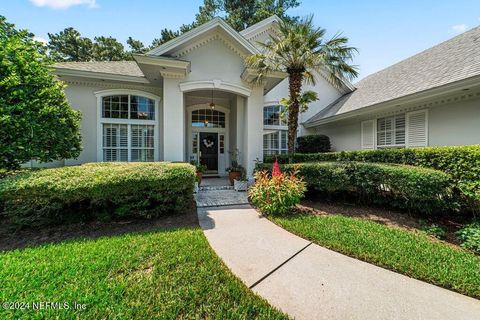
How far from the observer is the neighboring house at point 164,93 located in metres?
8.10

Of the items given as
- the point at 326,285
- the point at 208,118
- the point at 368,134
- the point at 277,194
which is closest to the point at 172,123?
the point at 208,118

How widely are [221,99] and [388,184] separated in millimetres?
8981

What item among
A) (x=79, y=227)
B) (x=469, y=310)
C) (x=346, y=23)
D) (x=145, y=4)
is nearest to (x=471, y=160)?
(x=469, y=310)

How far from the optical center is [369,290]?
8.84 ft

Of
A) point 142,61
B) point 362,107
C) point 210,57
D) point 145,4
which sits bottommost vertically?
point 362,107

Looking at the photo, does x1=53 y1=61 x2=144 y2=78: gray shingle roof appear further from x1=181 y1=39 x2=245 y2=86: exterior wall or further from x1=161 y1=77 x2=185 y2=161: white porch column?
x1=181 y1=39 x2=245 y2=86: exterior wall

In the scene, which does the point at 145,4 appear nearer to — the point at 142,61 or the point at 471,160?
the point at 142,61

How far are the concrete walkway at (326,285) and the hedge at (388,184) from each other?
2.93 meters

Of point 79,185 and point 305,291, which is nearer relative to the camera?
point 305,291

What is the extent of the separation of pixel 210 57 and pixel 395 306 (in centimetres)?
923

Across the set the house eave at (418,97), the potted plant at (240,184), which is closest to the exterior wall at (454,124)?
the house eave at (418,97)

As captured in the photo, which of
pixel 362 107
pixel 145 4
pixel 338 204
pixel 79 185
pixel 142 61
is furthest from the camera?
pixel 362 107

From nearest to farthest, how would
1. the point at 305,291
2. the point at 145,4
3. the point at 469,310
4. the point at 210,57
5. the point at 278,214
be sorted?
the point at 469,310 → the point at 305,291 → the point at 278,214 → the point at 145,4 → the point at 210,57

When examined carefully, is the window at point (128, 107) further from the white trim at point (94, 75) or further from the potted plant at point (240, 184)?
the potted plant at point (240, 184)
